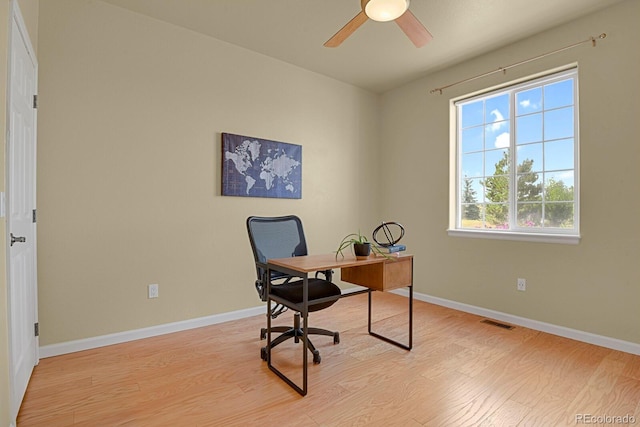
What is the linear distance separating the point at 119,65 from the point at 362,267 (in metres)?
2.52

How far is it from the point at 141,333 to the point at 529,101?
407cm

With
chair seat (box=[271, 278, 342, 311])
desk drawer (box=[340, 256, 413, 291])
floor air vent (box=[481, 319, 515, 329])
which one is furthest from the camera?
floor air vent (box=[481, 319, 515, 329])

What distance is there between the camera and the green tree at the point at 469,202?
3650 millimetres

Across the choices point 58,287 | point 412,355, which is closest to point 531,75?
point 412,355

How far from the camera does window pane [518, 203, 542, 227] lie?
3.10 meters

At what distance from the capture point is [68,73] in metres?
2.47

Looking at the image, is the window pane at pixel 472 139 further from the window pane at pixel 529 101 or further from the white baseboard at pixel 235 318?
the white baseboard at pixel 235 318

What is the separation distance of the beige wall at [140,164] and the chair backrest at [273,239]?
2.63 feet

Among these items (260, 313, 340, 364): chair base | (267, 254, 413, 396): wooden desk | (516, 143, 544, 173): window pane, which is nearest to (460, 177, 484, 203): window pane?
(516, 143, 544, 173): window pane

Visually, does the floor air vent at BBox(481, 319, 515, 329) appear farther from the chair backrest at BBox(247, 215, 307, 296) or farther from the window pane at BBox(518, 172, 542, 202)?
the chair backrest at BBox(247, 215, 307, 296)

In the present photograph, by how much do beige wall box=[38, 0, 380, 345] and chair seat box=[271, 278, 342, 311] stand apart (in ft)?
3.58

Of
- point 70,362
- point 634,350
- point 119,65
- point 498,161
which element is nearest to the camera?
point 70,362

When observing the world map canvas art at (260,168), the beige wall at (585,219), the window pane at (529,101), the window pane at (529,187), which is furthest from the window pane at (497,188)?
the world map canvas art at (260,168)

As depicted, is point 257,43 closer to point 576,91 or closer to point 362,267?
point 362,267
